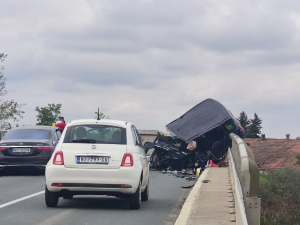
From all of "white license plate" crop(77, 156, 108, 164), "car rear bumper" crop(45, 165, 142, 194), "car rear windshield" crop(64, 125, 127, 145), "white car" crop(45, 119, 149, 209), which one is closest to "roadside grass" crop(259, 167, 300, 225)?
"white car" crop(45, 119, 149, 209)

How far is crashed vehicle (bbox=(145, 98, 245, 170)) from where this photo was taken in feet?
83.1

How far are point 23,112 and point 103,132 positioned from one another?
3918 cm

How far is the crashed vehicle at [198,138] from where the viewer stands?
2533cm

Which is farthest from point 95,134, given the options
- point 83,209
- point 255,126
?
point 255,126

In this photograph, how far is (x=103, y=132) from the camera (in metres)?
13.0

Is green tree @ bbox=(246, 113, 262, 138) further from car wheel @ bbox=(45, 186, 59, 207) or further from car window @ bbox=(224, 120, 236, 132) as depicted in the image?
car wheel @ bbox=(45, 186, 59, 207)

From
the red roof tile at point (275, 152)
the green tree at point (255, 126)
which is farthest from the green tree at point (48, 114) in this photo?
the green tree at point (255, 126)

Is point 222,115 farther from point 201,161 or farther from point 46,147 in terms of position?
point 46,147

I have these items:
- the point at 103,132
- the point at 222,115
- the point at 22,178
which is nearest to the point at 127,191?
the point at 103,132

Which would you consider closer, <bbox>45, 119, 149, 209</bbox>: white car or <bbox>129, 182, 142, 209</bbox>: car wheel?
<bbox>45, 119, 149, 209</bbox>: white car

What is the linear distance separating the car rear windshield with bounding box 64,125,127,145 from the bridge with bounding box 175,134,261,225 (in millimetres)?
1739

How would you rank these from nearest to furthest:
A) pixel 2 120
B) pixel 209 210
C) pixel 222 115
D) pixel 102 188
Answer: pixel 209 210 → pixel 102 188 → pixel 222 115 → pixel 2 120

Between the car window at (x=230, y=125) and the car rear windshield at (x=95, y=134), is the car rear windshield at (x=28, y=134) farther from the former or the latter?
the car rear windshield at (x=95, y=134)

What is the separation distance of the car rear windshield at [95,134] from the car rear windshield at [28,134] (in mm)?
9220
